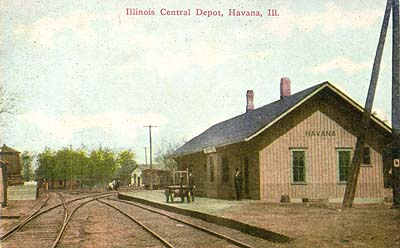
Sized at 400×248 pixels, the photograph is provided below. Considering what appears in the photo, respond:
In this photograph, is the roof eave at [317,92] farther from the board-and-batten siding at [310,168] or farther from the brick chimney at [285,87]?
the brick chimney at [285,87]

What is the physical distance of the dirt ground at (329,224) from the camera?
8.83 meters

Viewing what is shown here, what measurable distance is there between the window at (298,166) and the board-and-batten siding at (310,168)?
14cm

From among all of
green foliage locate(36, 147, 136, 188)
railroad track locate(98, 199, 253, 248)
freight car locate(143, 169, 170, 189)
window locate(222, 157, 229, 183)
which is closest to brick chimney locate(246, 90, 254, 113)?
window locate(222, 157, 229, 183)

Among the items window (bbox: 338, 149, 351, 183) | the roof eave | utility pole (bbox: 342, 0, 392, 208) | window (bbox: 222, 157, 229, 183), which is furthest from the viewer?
window (bbox: 222, 157, 229, 183)

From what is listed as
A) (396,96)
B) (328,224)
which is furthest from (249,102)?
(328,224)

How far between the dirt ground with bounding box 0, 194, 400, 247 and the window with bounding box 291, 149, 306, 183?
3.31m

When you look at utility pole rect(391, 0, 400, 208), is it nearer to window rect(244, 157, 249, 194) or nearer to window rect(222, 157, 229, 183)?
window rect(244, 157, 249, 194)

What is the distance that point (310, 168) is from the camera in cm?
1803

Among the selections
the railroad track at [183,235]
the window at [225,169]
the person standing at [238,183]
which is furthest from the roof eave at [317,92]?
the railroad track at [183,235]

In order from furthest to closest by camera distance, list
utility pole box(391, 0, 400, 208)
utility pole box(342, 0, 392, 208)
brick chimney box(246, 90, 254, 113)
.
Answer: brick chimney box(246, 90, 254, 113)
utility pole box(391, 0, 400, 208)
utility pole box(342, 0, 392, 208)

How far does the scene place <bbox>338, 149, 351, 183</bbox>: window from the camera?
17.7 m

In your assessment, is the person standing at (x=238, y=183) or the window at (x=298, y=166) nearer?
the window at (x=298, y=166)

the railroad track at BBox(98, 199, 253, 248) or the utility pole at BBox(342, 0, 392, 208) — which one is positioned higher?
the utility pole at BBox(342, 0, 392, 208)

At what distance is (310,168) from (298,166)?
0.40 m
